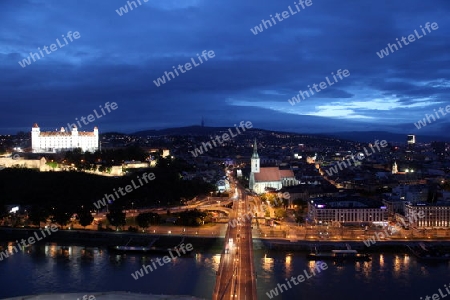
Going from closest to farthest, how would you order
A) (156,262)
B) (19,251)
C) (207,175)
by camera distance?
(156,262) → (19,251) → (207,175)

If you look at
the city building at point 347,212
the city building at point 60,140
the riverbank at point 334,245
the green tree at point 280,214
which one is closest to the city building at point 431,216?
the city building at point 347,212

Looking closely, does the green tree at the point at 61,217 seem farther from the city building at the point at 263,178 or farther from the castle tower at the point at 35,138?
the castle tower at the point at 35,138

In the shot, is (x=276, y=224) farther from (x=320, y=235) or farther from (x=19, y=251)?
(x=19, y=251)

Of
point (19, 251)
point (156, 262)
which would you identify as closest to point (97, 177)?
point (19, 251)

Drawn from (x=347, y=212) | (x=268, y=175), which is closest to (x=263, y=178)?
(x=268, y=175)

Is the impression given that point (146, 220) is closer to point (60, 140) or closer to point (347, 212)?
point (347, 212)

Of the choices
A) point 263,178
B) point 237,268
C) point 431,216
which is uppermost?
point 263,178

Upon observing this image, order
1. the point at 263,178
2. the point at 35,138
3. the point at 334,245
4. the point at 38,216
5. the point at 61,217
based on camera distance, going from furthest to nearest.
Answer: the point at 35,138
the point at 263,178
the point at 38,216
the point at 61,217
the point at 334,245
